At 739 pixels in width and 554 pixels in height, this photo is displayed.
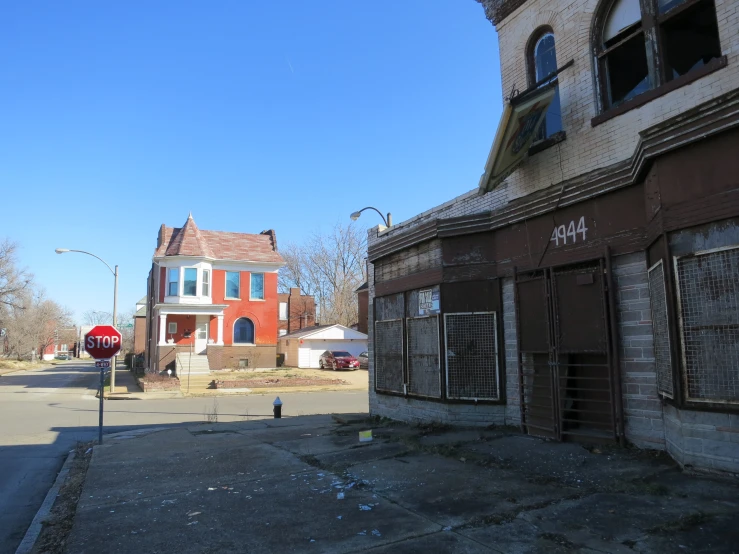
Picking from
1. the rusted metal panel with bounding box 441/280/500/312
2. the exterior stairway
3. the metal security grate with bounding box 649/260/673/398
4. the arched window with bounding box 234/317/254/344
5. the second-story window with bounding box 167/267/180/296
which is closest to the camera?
the metal security grate with bounding box 649/260/673/398

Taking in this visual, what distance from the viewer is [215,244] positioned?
1570 inches

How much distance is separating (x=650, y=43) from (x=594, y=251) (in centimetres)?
295

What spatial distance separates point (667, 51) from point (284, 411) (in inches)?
609

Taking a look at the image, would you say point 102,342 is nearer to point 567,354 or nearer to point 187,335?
point 567,354

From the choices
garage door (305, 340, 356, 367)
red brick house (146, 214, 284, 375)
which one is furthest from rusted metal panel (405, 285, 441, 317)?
garage door (305, 340, 356, 367)

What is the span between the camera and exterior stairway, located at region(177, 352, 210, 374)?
33.1m

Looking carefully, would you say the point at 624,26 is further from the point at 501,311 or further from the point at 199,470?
the point at 199,470

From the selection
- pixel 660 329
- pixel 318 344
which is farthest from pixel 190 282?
pixel 660 329

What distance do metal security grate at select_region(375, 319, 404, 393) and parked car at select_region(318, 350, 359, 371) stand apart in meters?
28.3

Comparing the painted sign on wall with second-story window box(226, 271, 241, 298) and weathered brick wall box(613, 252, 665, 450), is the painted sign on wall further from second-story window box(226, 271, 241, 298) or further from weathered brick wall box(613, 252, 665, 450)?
second-story window box(226, 271, 241, 298)

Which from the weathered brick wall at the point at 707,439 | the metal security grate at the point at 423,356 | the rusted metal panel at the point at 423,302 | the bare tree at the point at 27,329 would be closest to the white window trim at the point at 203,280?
the rusted metal panel at the point at 423,302

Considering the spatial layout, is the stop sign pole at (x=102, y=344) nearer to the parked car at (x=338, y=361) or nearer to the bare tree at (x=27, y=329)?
the parked car at (x=338, y=361)

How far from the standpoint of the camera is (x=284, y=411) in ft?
61.2

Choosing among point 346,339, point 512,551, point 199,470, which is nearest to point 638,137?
point 512,551
